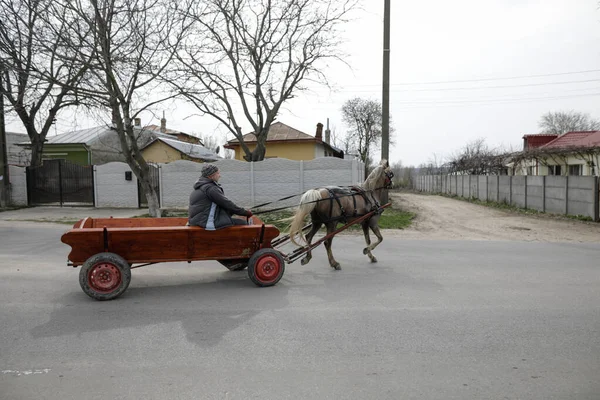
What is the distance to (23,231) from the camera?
1245cm

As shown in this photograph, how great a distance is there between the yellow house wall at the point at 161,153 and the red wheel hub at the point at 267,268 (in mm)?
27459

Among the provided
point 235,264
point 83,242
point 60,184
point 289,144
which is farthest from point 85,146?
point 83,242

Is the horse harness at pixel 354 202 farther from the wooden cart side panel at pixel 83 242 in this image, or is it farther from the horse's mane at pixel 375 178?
the wooden cart side panel at pixel 83 242

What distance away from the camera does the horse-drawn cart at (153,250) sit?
18.2ft

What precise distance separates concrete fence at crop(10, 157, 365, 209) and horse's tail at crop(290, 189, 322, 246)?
1002cm

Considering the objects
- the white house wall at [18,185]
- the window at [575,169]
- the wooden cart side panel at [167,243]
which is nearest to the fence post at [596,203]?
the window at [575,169]

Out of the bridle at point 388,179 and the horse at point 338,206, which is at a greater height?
the bridle at point 388,179

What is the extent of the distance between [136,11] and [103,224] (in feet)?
31.9

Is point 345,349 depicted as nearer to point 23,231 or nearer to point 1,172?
point 23,231

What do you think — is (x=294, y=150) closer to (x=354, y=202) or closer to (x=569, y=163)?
(x=569, y=163)

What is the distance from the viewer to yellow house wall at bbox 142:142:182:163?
32.3 metres

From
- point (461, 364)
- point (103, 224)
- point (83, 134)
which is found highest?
point (83, 134)

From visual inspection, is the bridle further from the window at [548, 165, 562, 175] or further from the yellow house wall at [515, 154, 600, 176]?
the window at [548, 165, 562, 175]

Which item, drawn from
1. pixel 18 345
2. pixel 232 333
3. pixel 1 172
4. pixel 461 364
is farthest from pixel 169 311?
pixel 1 172
